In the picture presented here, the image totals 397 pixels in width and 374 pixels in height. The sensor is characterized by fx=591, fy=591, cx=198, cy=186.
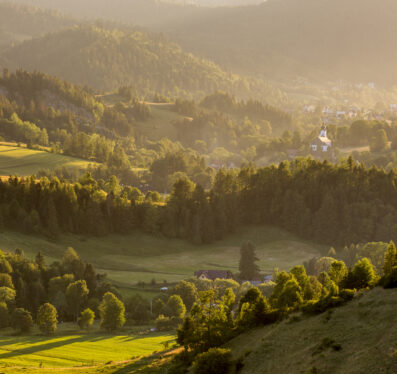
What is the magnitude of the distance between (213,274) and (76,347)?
45.8m

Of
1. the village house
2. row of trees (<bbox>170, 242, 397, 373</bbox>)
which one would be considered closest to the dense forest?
the village house

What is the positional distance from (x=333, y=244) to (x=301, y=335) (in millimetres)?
114680

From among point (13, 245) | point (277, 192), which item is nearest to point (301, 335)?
point (13, 245)

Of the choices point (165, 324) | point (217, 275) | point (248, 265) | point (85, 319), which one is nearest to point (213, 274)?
point (217, 275)

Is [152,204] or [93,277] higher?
[152,204]

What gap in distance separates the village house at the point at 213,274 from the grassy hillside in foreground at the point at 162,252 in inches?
154

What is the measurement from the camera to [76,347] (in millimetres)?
82938

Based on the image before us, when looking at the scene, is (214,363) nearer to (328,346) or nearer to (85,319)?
(328,346)

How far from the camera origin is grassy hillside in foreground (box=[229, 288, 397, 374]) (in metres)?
41.7

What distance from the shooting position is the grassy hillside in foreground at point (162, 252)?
130875 mm

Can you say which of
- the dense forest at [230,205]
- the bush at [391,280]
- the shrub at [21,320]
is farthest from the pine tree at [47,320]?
the dense forest at [230,205]

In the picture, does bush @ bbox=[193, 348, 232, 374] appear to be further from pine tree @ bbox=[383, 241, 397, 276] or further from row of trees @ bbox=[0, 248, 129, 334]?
row of trees @ bbox=[0, 248, 129, 334]

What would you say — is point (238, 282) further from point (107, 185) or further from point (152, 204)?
point (107, 185)

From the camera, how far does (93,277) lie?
110 meters
